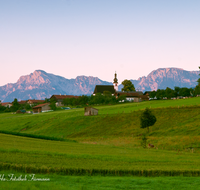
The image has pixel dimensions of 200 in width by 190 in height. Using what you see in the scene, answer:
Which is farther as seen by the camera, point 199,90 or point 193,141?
point 199,90

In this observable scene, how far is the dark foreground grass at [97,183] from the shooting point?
11.6 meters

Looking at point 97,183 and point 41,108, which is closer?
point 97,183

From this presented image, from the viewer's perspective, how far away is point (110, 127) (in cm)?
7106

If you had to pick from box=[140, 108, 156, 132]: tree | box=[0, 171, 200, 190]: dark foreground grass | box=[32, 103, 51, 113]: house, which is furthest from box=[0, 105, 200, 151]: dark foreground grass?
box=[32, 103, 51, 113]: house

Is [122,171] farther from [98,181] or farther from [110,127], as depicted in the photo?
[110,127]

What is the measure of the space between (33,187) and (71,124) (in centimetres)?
6948

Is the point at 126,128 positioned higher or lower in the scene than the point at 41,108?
lower

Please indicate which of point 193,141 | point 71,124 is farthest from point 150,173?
point 71,124

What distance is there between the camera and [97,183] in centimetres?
1292

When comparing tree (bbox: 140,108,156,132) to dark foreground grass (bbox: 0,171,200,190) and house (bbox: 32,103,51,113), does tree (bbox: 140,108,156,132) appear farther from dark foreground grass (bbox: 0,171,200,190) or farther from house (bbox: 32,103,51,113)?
house (bbox: 32,103,51,113)

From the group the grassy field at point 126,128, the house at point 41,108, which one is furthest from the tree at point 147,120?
the house at point 41,108

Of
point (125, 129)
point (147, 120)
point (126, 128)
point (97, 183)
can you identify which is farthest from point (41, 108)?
point (97, 183)

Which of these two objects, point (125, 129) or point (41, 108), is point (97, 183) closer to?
point (125, 129)

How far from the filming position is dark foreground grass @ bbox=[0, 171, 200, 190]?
11559mm
